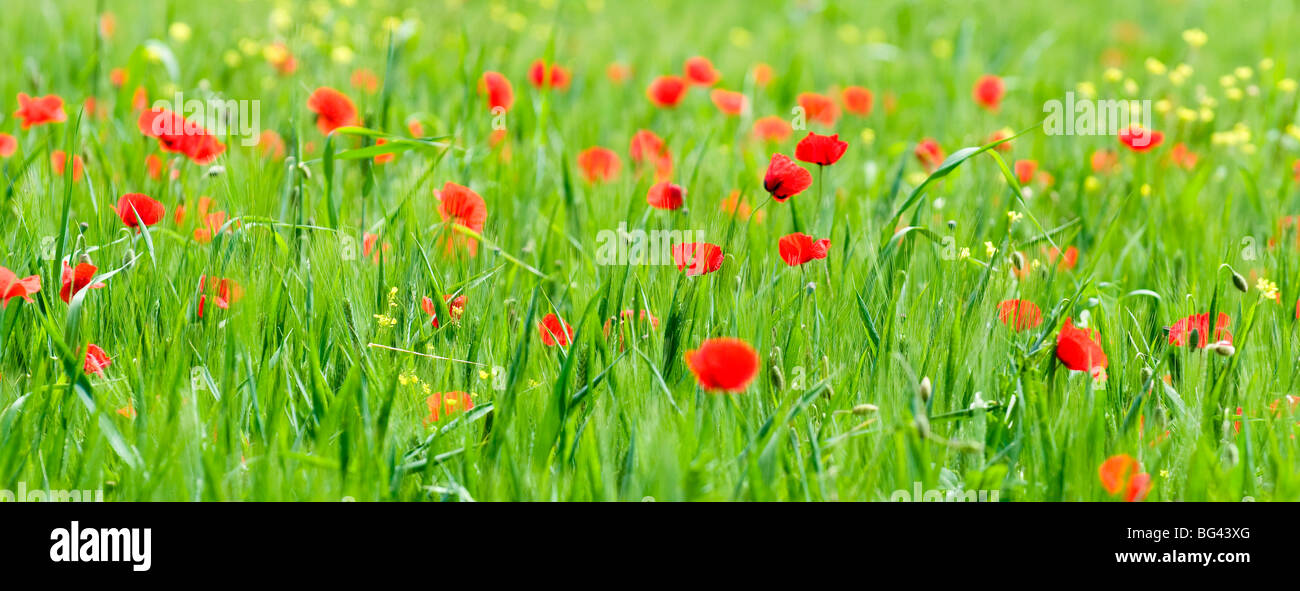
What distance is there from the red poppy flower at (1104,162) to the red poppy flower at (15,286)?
2475mm

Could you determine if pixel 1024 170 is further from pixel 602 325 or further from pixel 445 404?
pixel 445 404

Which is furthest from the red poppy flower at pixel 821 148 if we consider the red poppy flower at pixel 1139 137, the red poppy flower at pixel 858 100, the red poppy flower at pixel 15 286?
the red poppy flower at pixel 858 100

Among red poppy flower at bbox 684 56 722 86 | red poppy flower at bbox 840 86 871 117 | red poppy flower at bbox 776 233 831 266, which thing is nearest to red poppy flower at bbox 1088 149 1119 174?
red poppy flower at bbox 840 86 871 117

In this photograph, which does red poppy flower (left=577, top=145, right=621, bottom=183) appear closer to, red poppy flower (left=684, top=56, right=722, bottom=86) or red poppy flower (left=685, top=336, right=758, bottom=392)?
red poppy flower (left=684, top=56, right=722, bottom=86)

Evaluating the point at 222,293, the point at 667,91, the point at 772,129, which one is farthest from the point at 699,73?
the point at 222,293

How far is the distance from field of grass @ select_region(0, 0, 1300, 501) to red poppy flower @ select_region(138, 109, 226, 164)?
4 centimetres

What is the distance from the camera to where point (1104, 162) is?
3.16 m

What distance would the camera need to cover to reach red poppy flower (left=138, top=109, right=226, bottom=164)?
7.49 feet

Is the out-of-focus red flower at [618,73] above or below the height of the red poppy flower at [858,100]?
above

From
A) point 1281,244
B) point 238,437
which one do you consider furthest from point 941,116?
point 238,437

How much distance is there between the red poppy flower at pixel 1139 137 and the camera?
2678 millimetres

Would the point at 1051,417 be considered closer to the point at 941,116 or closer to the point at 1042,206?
the point at 1042,206

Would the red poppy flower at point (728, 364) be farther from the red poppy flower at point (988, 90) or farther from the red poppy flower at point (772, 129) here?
the red poppy flower at point (988, 90)

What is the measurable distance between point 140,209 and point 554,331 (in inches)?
30.8
